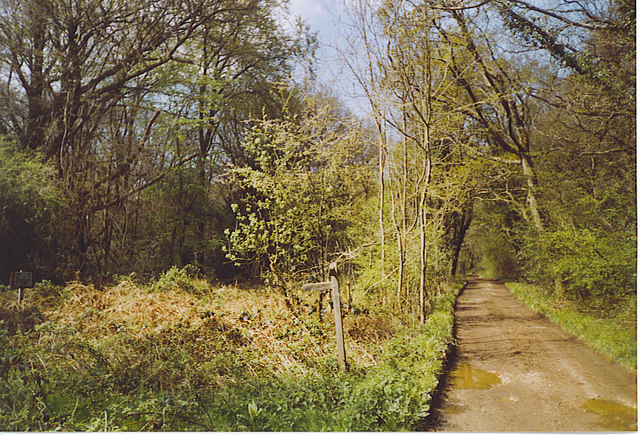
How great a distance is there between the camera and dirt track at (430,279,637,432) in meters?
2.89

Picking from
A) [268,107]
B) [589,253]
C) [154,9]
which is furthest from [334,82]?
[589,253]

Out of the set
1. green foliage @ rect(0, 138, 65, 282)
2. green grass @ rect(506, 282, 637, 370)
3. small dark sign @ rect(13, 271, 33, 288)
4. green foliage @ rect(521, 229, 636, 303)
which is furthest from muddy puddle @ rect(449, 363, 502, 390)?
green foliage @ rect(0, 138, 65, 282)

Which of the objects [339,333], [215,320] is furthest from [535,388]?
[215,320]

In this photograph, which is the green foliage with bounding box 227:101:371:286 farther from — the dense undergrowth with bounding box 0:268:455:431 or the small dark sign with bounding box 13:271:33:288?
the small dark sign with bounding box 13:271:33:288

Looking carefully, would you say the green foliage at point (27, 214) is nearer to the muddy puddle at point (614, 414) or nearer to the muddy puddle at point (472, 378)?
the muddy puddle at point (472, 378)

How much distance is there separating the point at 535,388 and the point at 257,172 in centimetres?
353

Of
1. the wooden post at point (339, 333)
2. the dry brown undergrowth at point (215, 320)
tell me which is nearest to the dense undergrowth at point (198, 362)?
the dry brown undergrowth at point (215, 320)

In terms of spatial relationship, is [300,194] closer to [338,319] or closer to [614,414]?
[338,319]

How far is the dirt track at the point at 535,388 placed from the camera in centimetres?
289

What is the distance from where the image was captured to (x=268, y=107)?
20.4ft

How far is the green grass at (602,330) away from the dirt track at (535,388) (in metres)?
0.08

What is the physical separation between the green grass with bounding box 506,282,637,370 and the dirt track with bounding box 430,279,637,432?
0.27ft

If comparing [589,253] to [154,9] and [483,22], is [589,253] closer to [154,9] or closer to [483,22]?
[483,22]

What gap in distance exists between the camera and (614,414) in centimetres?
290
